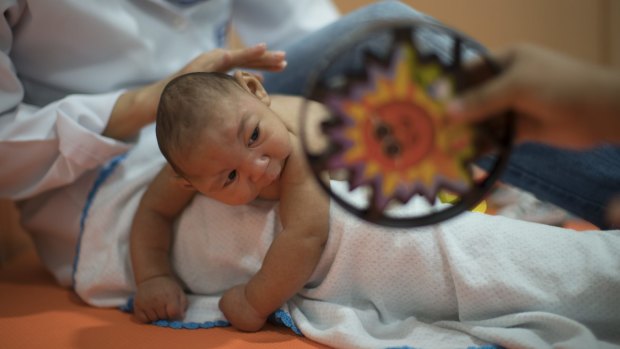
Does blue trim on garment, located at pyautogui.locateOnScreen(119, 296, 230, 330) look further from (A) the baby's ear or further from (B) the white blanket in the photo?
(A) the baby's ear

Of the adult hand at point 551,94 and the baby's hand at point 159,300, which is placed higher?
the adult hand at point 551,94

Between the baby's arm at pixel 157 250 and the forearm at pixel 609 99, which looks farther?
the baby's arm at pixel 157 250

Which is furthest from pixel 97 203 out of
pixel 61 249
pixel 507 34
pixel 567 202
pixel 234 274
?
pixel 507 34

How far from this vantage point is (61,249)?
3.37ft

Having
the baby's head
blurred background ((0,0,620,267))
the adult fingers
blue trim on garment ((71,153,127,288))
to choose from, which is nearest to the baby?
the baby's head

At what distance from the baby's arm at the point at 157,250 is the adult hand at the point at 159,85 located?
0.09 metres

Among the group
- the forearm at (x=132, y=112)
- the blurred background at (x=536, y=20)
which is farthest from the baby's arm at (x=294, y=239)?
the blurred background at (x=536, y=20)

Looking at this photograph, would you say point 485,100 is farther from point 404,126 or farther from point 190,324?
point 190,324

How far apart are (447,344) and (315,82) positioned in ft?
1.24

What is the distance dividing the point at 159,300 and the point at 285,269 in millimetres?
205

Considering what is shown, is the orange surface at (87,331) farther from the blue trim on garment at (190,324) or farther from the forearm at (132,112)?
the forearm at (132,112)

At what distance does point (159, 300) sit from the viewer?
0.83 m

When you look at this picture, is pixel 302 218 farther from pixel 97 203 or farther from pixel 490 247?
pixel 97 203

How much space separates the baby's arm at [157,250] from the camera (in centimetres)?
83
